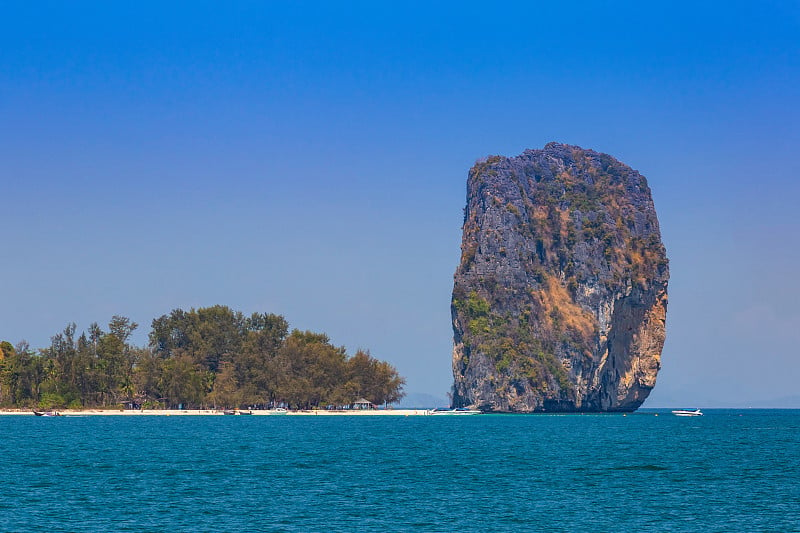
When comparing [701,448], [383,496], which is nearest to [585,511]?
[383,496]

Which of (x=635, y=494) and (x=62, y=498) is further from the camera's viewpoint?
(x=635, y=494)

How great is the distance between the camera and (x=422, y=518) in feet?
212

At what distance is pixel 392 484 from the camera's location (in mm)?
84250

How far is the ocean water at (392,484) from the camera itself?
63.0 metres

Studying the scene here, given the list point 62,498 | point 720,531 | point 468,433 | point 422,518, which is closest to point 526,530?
point 422,518

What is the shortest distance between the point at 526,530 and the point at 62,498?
110 ft

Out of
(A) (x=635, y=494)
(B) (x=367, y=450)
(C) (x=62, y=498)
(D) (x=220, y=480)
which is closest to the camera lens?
(C) (x=62, y=498)

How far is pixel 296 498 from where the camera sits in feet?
242

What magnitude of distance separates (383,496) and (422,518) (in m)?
11.4

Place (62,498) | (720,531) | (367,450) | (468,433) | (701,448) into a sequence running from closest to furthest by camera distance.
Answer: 1. (720,531)
2. (62,498)
3. (367,450)
4. (701,448)
5. (468,433)

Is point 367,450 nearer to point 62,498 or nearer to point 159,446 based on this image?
point 159,446

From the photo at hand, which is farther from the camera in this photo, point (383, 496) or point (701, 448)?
point (701, 448)

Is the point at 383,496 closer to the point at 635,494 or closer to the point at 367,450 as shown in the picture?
the point at 635,494

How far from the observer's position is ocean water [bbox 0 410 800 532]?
2482 inches
